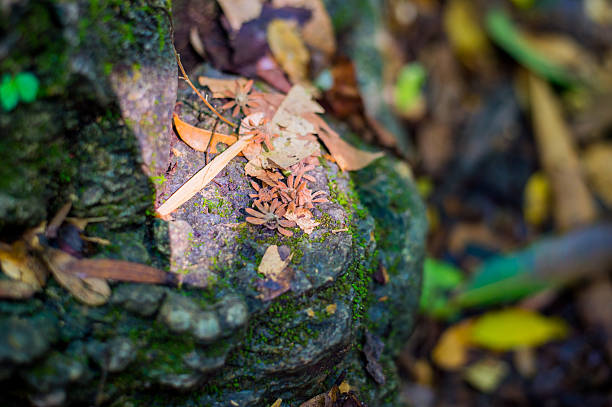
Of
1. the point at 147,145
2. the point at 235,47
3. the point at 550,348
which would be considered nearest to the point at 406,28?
the point at 235,47

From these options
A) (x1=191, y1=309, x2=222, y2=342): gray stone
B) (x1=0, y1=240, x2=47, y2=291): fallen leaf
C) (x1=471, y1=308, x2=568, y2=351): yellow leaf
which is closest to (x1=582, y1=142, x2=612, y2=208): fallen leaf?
(x1=471, y1=308, x2=568, y2=351): yellow leaf

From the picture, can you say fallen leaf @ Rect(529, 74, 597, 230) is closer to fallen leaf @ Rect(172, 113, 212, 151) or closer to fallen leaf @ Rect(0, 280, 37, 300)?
fallen leaf @ Rect(172, 113, 212, 151)

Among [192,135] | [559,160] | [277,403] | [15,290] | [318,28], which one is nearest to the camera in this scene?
[15,290]

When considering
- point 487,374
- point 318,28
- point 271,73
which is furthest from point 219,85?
point 487,374

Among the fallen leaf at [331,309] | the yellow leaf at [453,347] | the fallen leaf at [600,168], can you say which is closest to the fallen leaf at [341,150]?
the fallen leaf at [331,309]

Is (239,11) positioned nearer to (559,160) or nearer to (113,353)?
(113,353)

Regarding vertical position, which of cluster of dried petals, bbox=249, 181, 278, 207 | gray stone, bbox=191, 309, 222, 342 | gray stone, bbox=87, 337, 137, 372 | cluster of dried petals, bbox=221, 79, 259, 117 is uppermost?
cluster of dried petals, bbox=221, 79, 259, 117

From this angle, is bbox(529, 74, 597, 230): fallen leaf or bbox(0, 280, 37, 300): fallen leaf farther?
bbox(529, 74, 597, 230): fallen leaf
